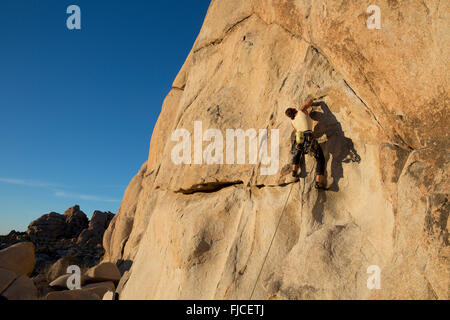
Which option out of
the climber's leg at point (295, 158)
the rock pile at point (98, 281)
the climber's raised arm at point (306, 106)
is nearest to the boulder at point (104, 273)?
the rock pile at point (98, 281)

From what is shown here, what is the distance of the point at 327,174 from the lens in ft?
23.7

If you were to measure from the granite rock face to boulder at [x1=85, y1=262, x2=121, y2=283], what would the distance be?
7698mm

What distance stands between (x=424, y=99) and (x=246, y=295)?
4.76 meters

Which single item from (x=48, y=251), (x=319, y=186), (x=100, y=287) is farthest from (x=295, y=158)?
(x=48, y=251)

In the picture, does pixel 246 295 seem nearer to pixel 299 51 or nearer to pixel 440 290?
pixel 440 290

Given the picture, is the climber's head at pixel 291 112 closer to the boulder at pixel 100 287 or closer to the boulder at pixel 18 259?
the boulder at pixel 100 287

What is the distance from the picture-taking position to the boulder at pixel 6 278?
48.4 ft

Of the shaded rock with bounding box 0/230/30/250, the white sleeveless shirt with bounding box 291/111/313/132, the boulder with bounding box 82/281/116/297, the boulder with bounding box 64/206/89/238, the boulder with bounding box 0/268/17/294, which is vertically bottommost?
the boulder with bounding box 82/281/116/297

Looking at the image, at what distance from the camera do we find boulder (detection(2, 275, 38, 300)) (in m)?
14.5

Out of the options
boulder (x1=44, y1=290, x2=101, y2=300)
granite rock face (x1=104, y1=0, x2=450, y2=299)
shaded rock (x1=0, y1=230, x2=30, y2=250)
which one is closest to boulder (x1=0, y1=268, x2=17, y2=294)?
boulder (x1=44, y1=290, x2=101, y2=300)

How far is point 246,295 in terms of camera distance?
6.75 m

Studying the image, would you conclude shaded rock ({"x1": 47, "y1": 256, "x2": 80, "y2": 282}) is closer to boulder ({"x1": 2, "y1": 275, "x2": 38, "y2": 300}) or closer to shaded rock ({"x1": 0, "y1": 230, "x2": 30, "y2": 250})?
boulder ({"x1": 2, "y1": 275, "x2": 38, "y2": 300})

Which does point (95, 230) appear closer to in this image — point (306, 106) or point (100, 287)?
point (100, 287)

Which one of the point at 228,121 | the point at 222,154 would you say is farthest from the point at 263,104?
the point at 222,154
